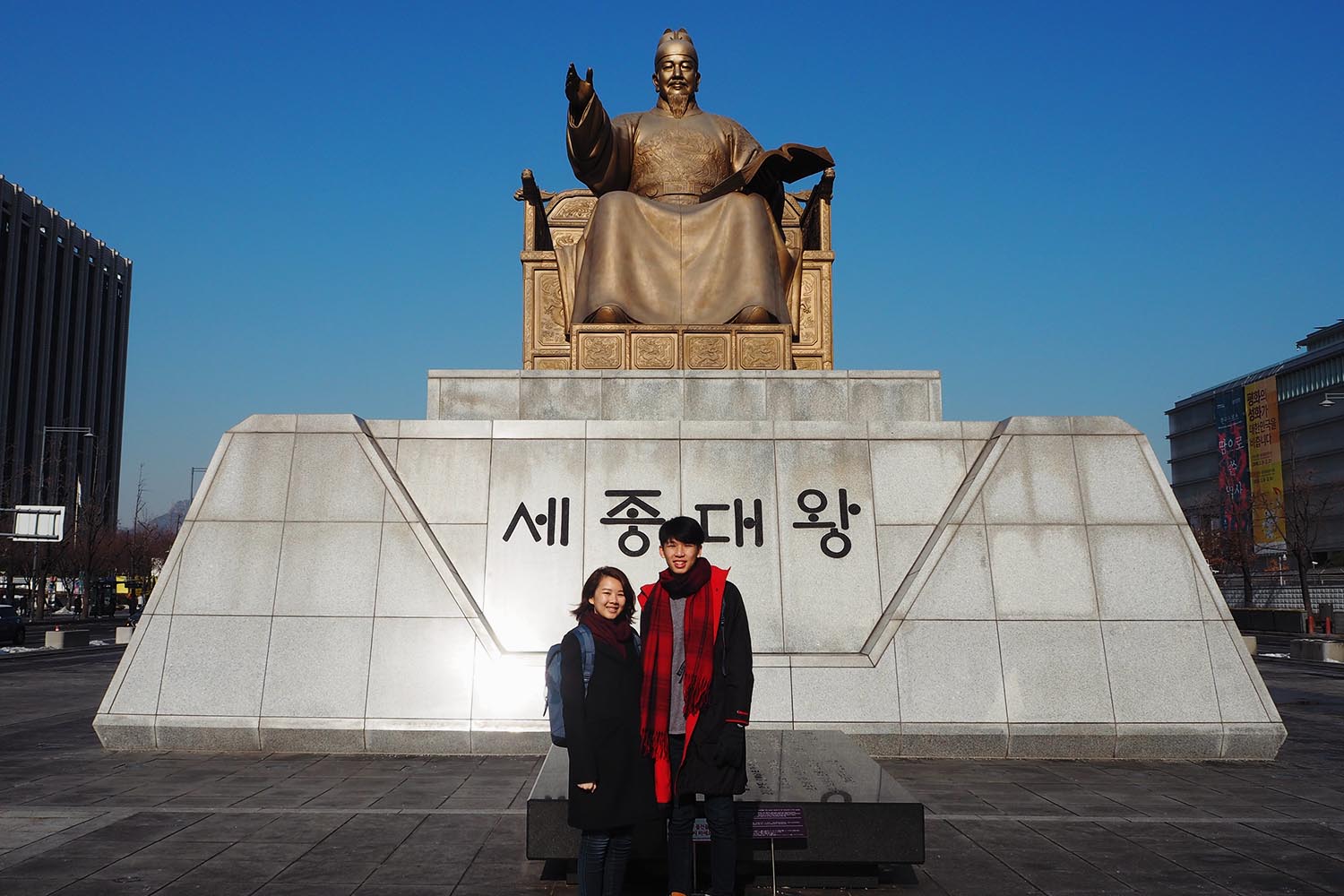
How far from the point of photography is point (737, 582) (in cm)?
865

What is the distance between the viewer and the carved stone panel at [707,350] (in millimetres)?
11047

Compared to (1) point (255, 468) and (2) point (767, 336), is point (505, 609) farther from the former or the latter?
(2) point (767, 336)

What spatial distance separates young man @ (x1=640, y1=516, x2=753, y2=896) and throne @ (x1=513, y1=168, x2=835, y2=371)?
676cm

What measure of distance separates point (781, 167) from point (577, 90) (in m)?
2.65

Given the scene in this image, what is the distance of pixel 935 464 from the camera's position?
924 centimetres

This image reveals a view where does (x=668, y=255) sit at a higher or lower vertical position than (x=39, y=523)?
higher

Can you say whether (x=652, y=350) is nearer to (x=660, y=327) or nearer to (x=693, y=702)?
(x=660, y=327)

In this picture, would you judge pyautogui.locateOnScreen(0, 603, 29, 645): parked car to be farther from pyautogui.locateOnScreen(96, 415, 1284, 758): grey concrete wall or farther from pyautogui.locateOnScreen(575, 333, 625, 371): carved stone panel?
pyautogui.locateOnScreen(575, 333, 625, 371): carved stone panel

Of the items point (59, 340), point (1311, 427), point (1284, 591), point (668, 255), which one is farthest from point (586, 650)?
point (59, 340)

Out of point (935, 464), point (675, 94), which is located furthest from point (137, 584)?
point (935, 464)

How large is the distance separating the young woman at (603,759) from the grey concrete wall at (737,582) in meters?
4.27

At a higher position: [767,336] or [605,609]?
[767,336]

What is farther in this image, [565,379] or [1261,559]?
[1261,559]

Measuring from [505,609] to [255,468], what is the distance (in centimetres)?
269
